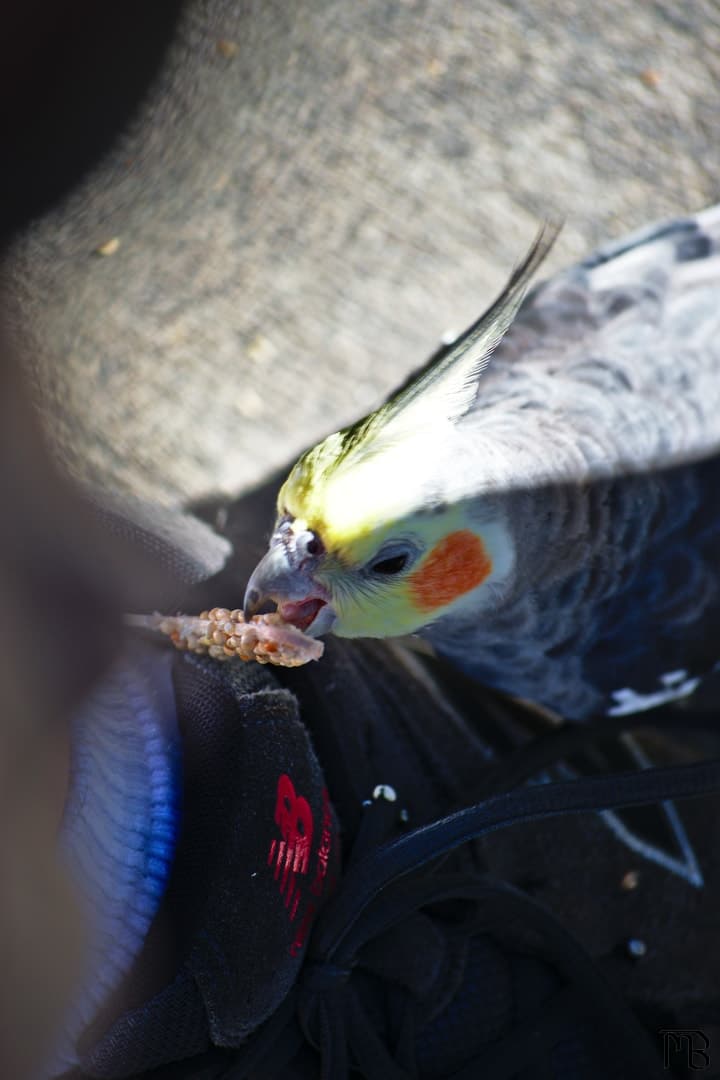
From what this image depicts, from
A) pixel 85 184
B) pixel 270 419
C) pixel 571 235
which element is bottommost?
pixel 571 235

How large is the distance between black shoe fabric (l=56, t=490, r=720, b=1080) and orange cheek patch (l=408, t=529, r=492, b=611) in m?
0.10

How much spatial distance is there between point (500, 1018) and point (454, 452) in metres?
0.52

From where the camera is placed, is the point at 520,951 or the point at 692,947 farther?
the point at 692,947

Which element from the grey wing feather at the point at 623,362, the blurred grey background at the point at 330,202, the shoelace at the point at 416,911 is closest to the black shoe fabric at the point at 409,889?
the shoelace at the point at 416,911

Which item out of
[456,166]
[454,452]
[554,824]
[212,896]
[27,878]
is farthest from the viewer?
[456,166]

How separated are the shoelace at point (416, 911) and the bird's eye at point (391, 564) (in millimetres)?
200

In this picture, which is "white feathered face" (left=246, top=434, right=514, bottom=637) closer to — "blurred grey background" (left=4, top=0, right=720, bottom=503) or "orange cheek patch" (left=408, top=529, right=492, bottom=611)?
"orange cheek patch" (left=408, top=529, right=492, bottom=611)

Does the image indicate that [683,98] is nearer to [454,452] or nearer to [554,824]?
[454,452]

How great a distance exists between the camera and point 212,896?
65 centimetres

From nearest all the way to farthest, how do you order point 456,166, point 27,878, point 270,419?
point 27,878 → point 270,419 → point 456,166

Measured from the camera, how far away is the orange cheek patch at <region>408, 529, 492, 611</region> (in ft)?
3.07

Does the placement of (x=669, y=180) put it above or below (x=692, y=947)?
above

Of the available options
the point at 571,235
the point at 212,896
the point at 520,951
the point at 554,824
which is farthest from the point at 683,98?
the point at 212,896

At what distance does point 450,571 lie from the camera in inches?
37.7
